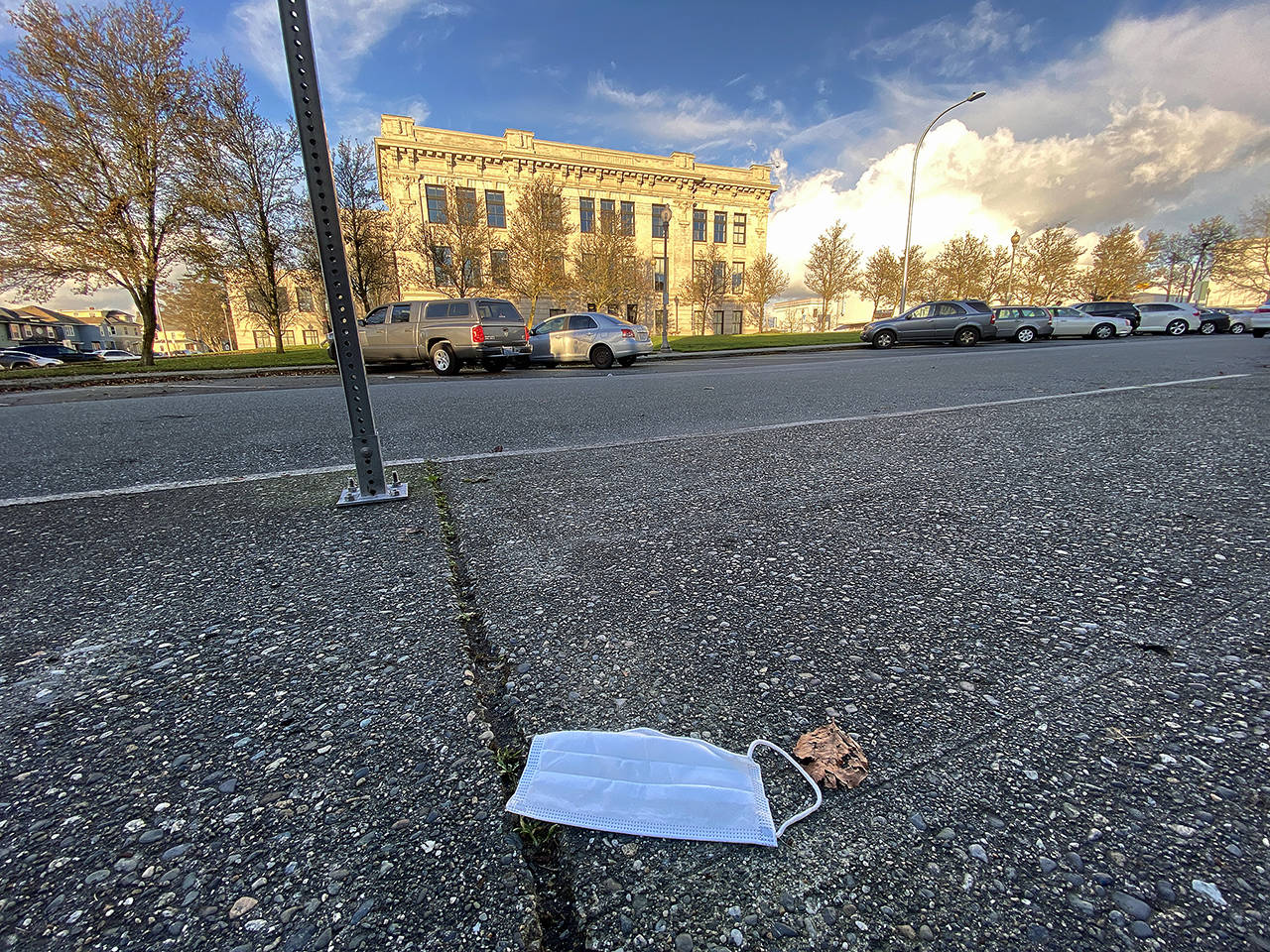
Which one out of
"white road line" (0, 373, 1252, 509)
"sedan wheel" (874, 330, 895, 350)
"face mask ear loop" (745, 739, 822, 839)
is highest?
"sedan wheel" (874, 330, 895, 350)

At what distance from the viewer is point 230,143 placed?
19.1 metres

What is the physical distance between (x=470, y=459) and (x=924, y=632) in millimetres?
2937

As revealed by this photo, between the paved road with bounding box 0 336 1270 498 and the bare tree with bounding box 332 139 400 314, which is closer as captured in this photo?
the paved road with bounding box 0 336 1270 498

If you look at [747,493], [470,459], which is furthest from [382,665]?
[470,459]

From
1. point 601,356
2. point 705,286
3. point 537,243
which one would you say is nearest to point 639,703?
point 601,356

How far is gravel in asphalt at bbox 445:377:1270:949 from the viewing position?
2.70ft

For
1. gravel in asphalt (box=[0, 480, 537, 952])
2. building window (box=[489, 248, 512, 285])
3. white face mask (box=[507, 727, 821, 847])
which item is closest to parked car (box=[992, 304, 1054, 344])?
building window (box=[489, 248, 512, 285])

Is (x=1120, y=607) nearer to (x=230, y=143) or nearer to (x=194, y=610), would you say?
(x=194, y=610)

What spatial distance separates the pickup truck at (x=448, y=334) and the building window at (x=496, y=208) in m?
30.7

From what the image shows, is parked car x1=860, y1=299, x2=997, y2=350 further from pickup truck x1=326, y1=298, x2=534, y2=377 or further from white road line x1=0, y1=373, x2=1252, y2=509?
white road line x1=0, y1=373, x2=1252, y2=509

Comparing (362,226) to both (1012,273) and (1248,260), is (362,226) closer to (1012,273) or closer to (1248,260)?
(1012,273)

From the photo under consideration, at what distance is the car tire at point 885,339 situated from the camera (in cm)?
2075

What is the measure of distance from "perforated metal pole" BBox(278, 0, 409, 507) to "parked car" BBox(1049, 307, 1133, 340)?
101 ft

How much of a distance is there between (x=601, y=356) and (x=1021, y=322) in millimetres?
18036
